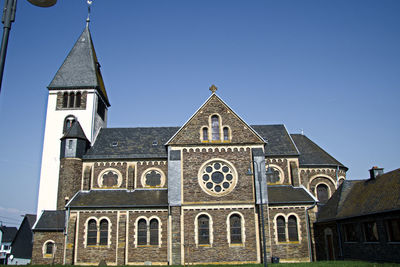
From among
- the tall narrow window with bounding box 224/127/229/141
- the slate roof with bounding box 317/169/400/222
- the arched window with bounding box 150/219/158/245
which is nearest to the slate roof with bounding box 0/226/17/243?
the arched window with bounding box 150/219/158/245

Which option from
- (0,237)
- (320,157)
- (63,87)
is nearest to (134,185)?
(63,87)

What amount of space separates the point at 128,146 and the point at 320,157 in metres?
20.1

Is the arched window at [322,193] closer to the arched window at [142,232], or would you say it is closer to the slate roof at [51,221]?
the arched window at [142,232]

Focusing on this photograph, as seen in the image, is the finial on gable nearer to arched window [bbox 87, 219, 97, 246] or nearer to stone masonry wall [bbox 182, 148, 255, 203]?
stone masonry wall [bbox 182, 148, 255, 203]

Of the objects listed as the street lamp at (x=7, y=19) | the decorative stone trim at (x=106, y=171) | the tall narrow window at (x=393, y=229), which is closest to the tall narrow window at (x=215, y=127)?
the decorative stone trim at (x=106, y=171)

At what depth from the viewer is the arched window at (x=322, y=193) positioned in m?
34.4

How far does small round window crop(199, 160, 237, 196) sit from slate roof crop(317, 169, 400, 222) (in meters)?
8.17

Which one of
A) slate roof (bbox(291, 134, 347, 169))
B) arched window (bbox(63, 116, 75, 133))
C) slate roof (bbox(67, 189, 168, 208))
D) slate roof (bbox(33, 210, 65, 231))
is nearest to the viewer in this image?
slate roof (bbox(33, 210, 65, 231))

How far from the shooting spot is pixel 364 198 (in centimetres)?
2612

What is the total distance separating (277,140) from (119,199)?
17.1 metres

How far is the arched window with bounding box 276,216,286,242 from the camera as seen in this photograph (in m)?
29.0

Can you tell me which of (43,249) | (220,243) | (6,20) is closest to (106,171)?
(43,249)

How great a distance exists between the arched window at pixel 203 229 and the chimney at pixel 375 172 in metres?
13.9

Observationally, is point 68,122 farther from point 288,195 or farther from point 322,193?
point 322,193
